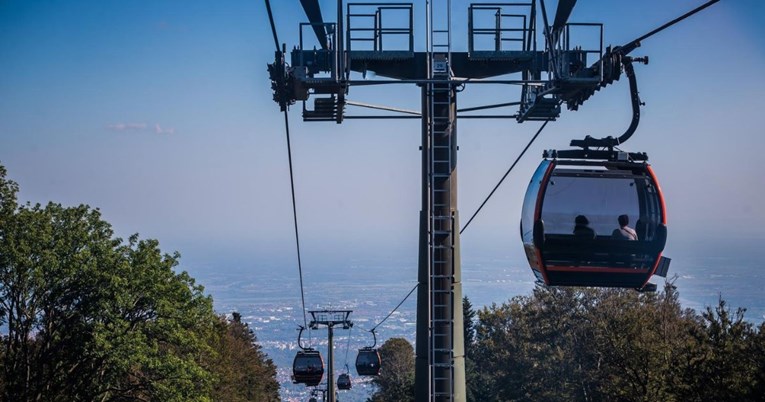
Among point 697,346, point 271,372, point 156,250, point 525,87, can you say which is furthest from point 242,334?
point 525,87

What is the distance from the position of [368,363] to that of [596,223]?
17.2m

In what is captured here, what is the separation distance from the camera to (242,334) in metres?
78.6

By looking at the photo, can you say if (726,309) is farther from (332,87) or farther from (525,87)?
(332,87)

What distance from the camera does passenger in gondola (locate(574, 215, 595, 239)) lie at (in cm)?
1318

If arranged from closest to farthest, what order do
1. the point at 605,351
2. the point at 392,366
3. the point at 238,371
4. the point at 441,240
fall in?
the point at 441,240
the point at 605,351
the point at 238,371
the point at 392,366

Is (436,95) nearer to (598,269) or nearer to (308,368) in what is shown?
(598,269)

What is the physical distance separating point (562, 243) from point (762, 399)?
50.6 ft

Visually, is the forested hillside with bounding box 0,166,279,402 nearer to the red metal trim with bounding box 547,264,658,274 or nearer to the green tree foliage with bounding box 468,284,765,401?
the green tree foliage with bounding box 468,284,765,401

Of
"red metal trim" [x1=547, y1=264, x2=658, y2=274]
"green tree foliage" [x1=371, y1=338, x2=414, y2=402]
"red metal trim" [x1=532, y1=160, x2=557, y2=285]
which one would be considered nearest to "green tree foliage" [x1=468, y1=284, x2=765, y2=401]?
"green tree foliage" [x1=371, y1=338, x2=414, y2=402]

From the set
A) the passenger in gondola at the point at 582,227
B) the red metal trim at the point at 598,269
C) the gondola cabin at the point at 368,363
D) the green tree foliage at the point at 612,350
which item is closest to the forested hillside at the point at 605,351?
the green tree foliage at the point at 612,350

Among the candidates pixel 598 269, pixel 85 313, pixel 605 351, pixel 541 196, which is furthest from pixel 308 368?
pixel 605 351

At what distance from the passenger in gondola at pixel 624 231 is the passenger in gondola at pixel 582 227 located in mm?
443

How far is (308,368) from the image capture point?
28.1 metres

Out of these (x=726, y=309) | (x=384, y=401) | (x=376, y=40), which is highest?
(x=376, y=40)
